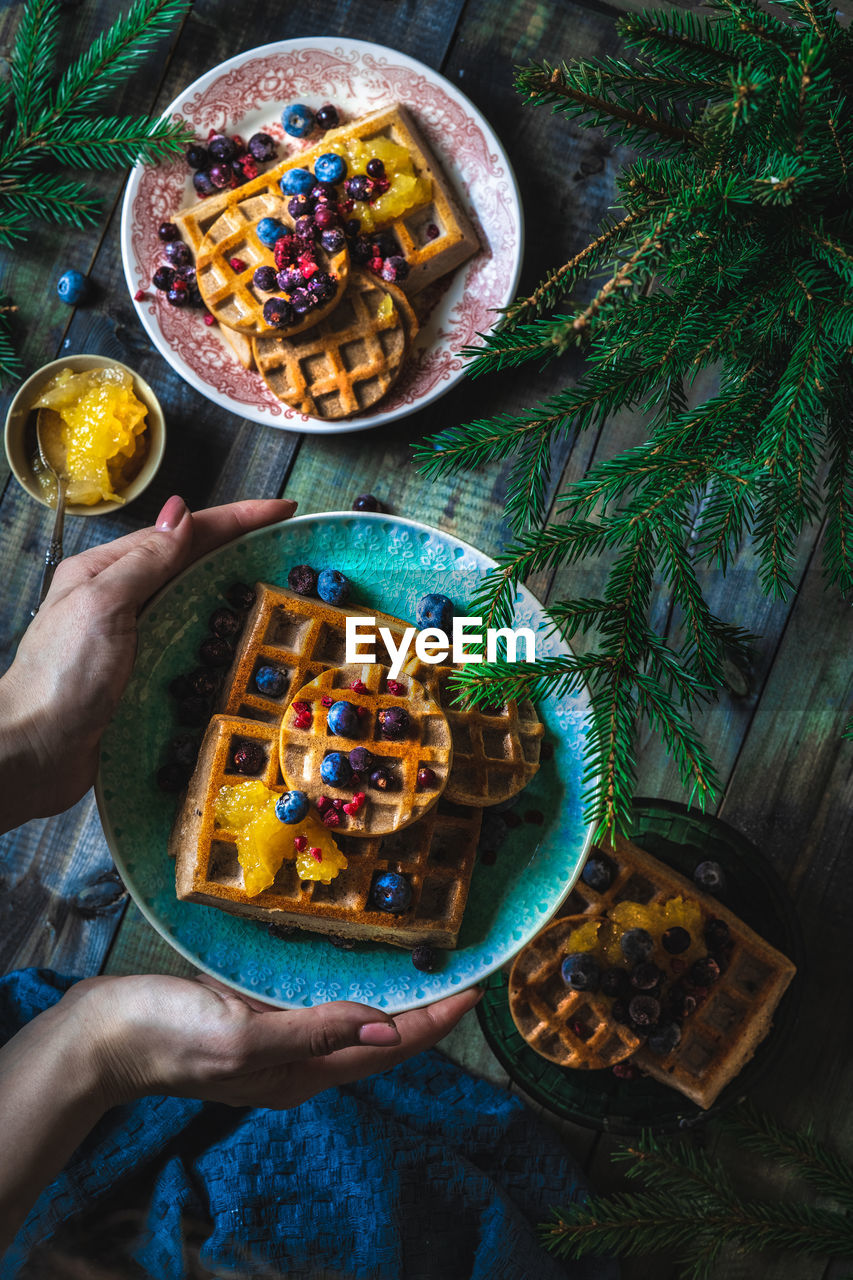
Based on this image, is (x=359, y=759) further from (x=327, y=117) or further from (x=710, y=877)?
(x=327, y=117)

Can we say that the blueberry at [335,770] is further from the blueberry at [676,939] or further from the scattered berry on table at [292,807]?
the blueberry at [676,939]

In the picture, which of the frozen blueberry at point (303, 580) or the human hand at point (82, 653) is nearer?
the human hand at point (82, 653)

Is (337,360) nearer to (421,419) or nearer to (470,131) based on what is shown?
(421,419)

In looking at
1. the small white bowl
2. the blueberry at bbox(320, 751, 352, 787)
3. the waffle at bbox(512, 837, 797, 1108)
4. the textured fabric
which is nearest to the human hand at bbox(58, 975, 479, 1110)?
the textured fabric

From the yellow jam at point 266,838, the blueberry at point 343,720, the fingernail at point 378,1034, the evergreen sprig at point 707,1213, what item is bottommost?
the evergreen sprig at point 707,1213

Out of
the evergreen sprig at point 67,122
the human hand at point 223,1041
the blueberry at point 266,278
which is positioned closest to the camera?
the human hand at point 223,1041

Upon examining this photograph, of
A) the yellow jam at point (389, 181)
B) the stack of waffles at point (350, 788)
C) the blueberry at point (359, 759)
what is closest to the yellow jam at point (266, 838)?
the stack of waffles at point (350, 788)
